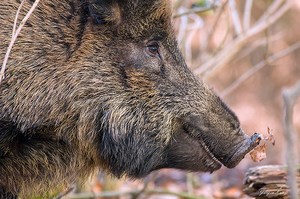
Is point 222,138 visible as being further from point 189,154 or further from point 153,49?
point 153,49

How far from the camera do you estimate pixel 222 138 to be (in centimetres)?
385

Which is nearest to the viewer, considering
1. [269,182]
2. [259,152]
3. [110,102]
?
[110,102]

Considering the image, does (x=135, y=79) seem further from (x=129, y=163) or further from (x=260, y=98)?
(x=260, y=98)

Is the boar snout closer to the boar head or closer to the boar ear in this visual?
the boar head

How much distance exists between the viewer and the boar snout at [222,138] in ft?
12.6

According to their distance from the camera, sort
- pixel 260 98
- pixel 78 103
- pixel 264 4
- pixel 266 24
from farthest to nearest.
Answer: pixel 260 98 → pixel 264 4 → pixel 266 24 → pixel 78 103

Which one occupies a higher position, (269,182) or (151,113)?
(151,113)

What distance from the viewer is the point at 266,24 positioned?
22.1ft

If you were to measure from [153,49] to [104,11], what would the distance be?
1.16ft

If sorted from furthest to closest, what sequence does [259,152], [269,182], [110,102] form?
[259,152], [269,182], [110,102]

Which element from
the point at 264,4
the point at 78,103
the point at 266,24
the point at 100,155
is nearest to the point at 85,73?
the point at 78,103

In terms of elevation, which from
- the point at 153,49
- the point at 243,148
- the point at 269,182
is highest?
the point at 153,49

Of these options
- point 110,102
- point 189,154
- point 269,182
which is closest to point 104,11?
point 110,102

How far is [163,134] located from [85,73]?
528 millimetres
